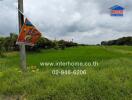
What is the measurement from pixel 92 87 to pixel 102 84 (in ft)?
0.74

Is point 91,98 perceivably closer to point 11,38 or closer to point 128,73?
point 128,73

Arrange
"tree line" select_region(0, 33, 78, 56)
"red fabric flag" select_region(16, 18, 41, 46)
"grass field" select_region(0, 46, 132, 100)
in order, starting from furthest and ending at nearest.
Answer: "tree line" select_region(0, 33, 78, 56) → "red fabric flag" select_region(16, 18, 41, 46) → "grass field" select_region(0, 46, 132, 100)

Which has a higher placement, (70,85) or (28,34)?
(28,34)

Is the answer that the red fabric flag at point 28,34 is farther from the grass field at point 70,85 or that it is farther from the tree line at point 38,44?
the tree line at point 38,44

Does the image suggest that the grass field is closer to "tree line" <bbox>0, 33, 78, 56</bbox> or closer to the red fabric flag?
the red fabric flag

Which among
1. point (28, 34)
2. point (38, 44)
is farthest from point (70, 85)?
point (38, 44)

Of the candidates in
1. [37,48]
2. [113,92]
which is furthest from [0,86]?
[37,48]

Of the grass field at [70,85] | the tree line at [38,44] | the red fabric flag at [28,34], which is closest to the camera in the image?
the grass field at [70,85]

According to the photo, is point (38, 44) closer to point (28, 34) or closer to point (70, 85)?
point (28, 34)

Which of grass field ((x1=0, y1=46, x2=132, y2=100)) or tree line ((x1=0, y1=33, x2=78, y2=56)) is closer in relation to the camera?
grass field ((x1=0, y1=46, x2=132, y2=100))

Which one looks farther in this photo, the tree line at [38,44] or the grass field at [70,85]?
the tree line at [38,44]

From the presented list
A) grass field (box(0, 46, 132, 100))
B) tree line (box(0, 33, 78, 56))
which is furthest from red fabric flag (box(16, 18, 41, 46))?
tree line (box(0, 33, 78, 56))

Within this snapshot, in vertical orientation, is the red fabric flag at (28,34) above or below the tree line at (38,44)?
above

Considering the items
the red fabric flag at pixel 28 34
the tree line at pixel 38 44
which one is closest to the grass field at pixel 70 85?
the red fabric flag at pixel 28 34
